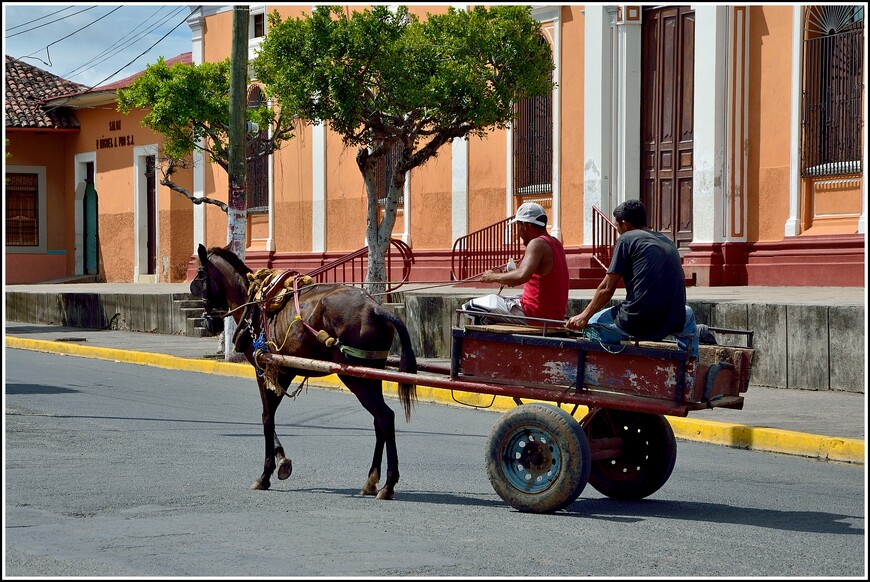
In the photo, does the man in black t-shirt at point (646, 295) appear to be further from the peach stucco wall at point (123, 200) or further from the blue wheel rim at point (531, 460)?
the peach stucco wall at point (123, 200)

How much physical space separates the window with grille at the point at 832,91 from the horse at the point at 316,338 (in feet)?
35.9

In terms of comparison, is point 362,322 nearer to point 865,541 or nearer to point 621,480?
point 621,480

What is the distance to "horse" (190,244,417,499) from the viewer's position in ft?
28.2

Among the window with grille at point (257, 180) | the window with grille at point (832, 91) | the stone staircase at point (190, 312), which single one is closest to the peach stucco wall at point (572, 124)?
the window with grille at point (832, 91)

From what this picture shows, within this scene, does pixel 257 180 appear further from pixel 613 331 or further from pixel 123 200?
pixel 613 331

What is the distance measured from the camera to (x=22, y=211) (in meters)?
38.1

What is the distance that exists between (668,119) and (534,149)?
286 centimetres

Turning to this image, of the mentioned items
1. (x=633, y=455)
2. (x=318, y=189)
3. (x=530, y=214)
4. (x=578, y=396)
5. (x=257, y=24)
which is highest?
(x=257, y=24)

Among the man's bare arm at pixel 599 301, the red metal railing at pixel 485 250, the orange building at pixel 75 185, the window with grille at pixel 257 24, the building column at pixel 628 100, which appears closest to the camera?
the man's bare arm at pixel 599 301

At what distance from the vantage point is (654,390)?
750 cm

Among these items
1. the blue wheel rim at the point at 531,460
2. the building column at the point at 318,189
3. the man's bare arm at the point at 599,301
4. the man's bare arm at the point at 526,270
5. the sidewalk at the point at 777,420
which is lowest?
the sidewalk at the point at 777,420

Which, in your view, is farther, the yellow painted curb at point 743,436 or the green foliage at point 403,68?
the green foliage at point 403,68

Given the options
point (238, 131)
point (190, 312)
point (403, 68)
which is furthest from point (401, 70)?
point (190, 312)

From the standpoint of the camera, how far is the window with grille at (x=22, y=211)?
3784 cm
